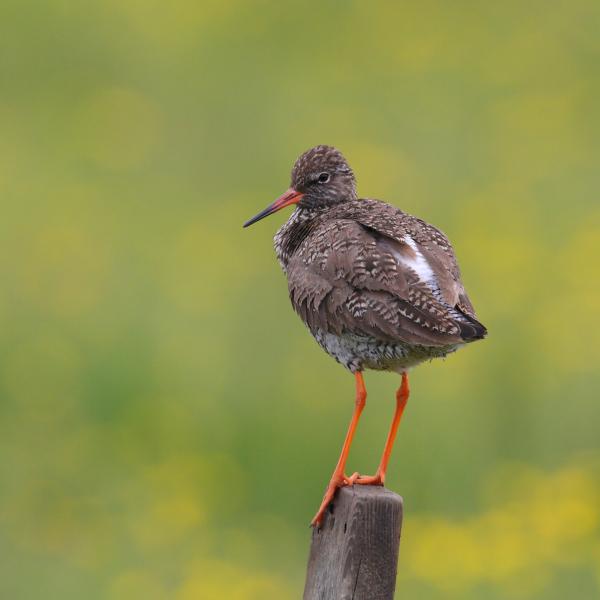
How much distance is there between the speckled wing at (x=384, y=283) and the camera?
19.5 ft

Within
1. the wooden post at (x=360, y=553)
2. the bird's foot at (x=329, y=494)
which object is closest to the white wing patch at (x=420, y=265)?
the bird's foot at (x=329, y=494)

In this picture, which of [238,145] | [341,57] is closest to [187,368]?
[238,145]

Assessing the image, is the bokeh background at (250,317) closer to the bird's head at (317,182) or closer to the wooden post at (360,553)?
the bird's head at (317,182)

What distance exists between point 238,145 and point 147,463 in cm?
561

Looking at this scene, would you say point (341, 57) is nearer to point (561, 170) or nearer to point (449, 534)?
point (561, 170)

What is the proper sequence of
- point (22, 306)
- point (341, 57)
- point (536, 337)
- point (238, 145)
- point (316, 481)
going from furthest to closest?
point (341, 57), point (238, 145), point (22, 306), point (536, 337), point (316, 481)

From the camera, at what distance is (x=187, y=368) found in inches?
400

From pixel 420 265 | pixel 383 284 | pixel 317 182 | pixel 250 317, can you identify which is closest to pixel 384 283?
pixel 383 284

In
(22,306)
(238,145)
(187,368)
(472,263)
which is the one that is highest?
(238,145)

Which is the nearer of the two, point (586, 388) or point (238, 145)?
point (586, 388)

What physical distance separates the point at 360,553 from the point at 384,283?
1416 mm

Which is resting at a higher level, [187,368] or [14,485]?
[187,368]

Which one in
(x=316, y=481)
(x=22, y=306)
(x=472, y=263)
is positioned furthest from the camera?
(x=472, y=263)

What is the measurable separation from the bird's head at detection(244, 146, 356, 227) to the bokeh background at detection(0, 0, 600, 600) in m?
2.20
